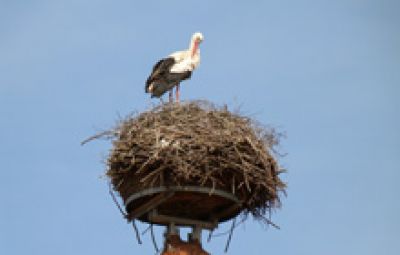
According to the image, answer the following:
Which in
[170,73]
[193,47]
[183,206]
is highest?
[193,47]

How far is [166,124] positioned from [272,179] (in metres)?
1.63

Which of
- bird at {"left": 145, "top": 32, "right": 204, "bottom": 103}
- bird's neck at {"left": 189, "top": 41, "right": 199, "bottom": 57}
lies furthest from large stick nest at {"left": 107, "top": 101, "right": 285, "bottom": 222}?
bird's neck at {"left": 189, "top": 41, "right": 199, "bottom": 57}

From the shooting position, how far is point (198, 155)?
487 inches

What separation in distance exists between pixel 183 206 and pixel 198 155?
110 cm

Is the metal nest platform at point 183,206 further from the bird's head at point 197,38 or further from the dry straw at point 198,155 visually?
the bird's head at point 197,38

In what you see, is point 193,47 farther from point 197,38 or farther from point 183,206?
point 183,206

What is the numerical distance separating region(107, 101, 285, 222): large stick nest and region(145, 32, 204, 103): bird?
2.83m

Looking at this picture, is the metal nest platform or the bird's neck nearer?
the metal nest platform

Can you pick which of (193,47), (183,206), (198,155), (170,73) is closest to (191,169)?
(198,155)

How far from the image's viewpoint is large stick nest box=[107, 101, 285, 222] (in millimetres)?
12391

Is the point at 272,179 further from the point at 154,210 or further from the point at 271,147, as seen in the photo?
the point at 154,210

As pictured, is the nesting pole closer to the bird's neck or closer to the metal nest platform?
the metal nest platform

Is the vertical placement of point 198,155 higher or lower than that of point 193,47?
lower

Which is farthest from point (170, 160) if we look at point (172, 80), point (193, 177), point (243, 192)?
point (172, 80)
